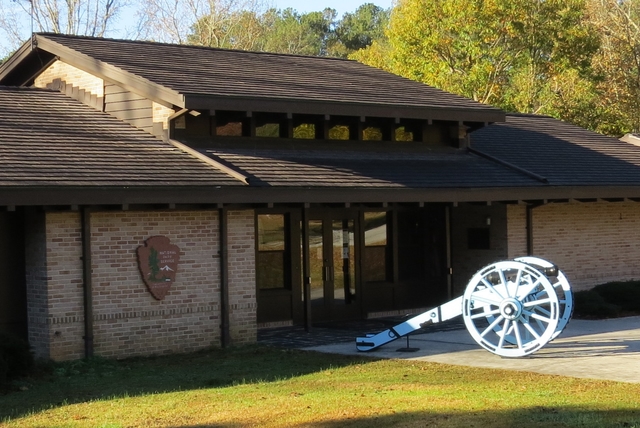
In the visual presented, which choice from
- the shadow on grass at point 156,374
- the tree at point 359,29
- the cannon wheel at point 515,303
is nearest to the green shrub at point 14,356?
the shadow on grass at point 156,374

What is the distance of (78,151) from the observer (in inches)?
602

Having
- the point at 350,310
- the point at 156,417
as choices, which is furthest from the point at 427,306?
the point at 156,417

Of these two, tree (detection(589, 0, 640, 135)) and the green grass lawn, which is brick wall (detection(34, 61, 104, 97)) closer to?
the green grass lawn

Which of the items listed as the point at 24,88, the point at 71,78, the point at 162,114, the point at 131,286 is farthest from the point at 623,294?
the point at 24,88

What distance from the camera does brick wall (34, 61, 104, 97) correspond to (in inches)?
720

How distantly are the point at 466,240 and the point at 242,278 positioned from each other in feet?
22.0

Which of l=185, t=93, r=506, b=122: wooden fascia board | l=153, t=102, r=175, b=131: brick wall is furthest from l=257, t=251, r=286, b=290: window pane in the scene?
l=153, t=102, r=175, b=131: brick wall

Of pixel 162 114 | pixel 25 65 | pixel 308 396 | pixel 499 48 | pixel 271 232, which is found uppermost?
pixel 499 48

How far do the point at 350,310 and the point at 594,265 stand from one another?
614 centimetres

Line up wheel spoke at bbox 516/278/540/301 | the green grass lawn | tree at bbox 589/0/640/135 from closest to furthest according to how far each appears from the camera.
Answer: the green grass lawn < wheel spoke at bbox 516/278/540/301 < tree at bbox 589/0/640/135

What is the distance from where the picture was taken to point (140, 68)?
17656 mm

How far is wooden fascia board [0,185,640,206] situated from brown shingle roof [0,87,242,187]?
0.14 metres

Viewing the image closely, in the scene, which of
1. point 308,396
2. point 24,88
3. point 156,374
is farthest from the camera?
point 24,88

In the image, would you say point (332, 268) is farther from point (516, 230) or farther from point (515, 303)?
point (515, 303)
